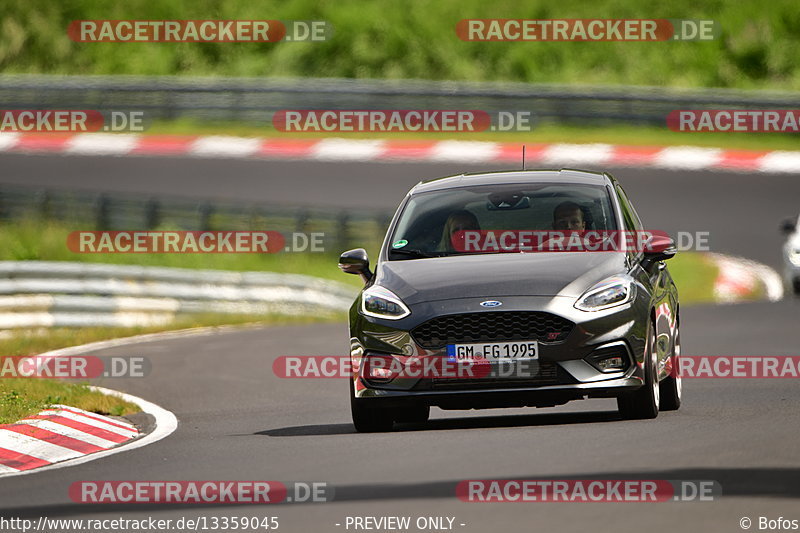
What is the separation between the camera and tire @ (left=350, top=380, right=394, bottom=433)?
10388 millimetres

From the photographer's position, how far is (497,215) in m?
10.9

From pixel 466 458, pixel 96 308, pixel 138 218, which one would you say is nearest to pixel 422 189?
pixel 466 458

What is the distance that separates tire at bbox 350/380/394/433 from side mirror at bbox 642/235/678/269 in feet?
6.25

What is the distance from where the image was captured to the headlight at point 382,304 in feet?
33.1

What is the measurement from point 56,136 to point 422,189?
22533mm

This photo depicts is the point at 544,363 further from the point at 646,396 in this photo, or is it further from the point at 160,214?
the point at 160,214

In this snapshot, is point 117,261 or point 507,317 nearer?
point 507,317

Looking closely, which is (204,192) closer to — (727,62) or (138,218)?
(138,218)

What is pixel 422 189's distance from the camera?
37.7 ft
